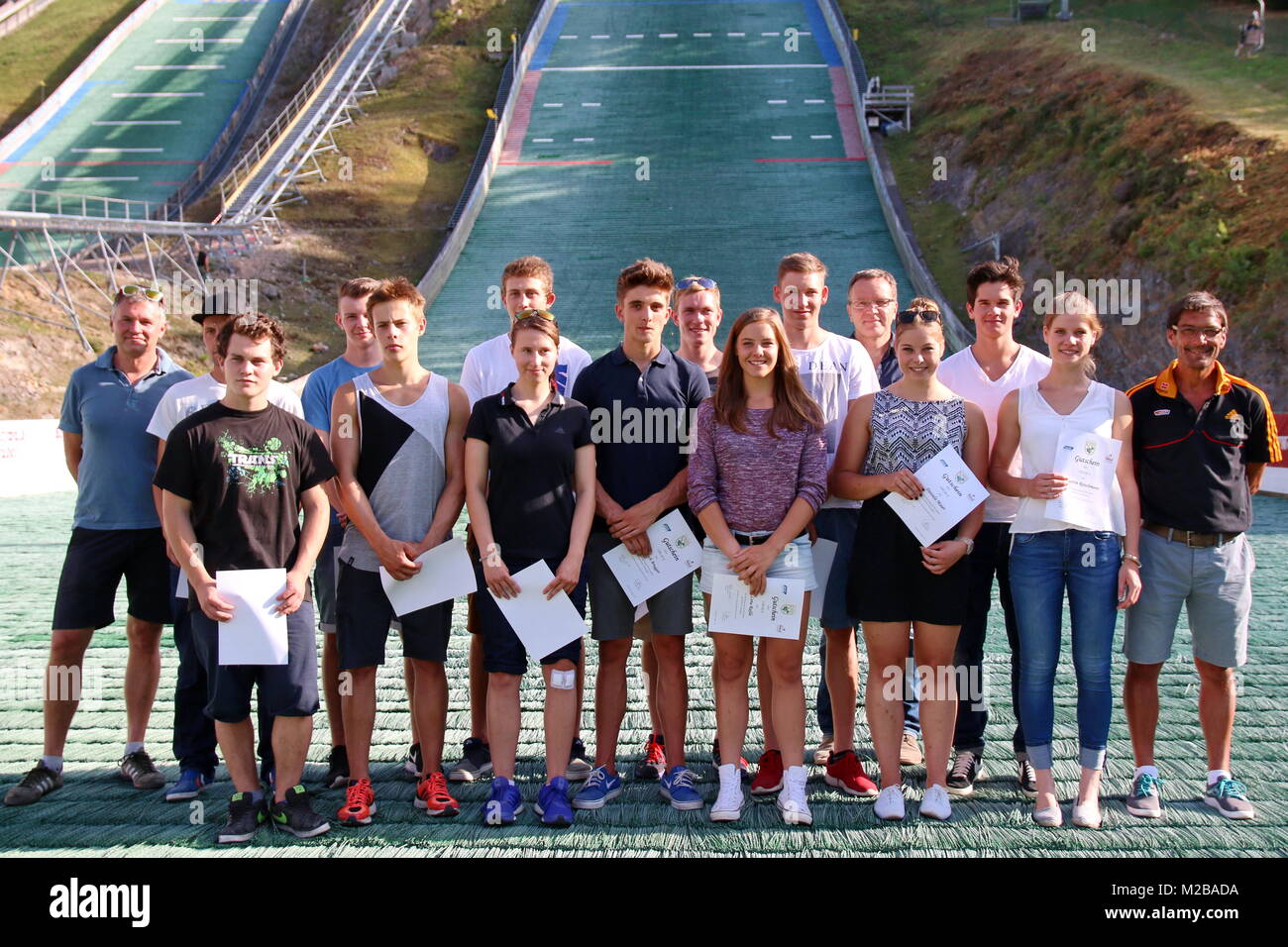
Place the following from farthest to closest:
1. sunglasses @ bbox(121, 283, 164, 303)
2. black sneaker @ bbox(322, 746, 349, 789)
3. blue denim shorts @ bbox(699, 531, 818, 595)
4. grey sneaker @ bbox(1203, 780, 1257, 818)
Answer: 1. sunglasses @ bbox(121, 283, 164, 303)
2. black sneaker @ bbox(322, 746, 349, 789)
3. blue denim shorts @ bbox(699, 531, 818, 595)
4. grey sneaker @ bbox(1203, 780, 1257, 818)

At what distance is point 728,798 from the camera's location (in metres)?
4.15

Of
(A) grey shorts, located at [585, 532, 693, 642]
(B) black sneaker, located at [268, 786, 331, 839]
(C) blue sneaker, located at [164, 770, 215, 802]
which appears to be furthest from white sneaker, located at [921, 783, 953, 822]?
(C) blue sneaker, located at [164, 770, 215, 802]

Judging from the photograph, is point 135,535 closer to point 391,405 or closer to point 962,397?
point 391,405

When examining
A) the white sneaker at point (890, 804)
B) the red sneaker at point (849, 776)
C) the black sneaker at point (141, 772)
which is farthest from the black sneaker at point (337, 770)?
the white sneaker at point (890, 804)

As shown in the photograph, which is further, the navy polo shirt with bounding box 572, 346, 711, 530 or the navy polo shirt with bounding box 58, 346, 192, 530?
the navy polo shirt with bounding box 58, 346, 192, 530

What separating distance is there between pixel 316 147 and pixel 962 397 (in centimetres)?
2616

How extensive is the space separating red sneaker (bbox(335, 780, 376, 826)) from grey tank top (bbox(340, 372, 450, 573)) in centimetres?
81

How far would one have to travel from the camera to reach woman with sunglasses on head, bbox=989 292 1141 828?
4191mm

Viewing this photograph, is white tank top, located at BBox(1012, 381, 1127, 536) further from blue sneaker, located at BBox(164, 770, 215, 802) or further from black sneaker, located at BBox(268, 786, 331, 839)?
blue sneaker, located at BBox(164, 770, 215, 802)

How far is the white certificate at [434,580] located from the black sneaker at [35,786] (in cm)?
153

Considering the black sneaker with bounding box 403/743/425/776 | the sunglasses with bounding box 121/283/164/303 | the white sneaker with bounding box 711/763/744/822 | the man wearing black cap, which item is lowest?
the black sneaker with bounding box 403/743/425/776

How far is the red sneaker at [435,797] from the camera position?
4195 millimetres

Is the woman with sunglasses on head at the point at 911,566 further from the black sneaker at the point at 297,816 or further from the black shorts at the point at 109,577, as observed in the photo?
the black shorts at the point at 109,577

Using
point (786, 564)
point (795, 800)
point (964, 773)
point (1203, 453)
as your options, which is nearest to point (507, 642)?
point (786, 564)
